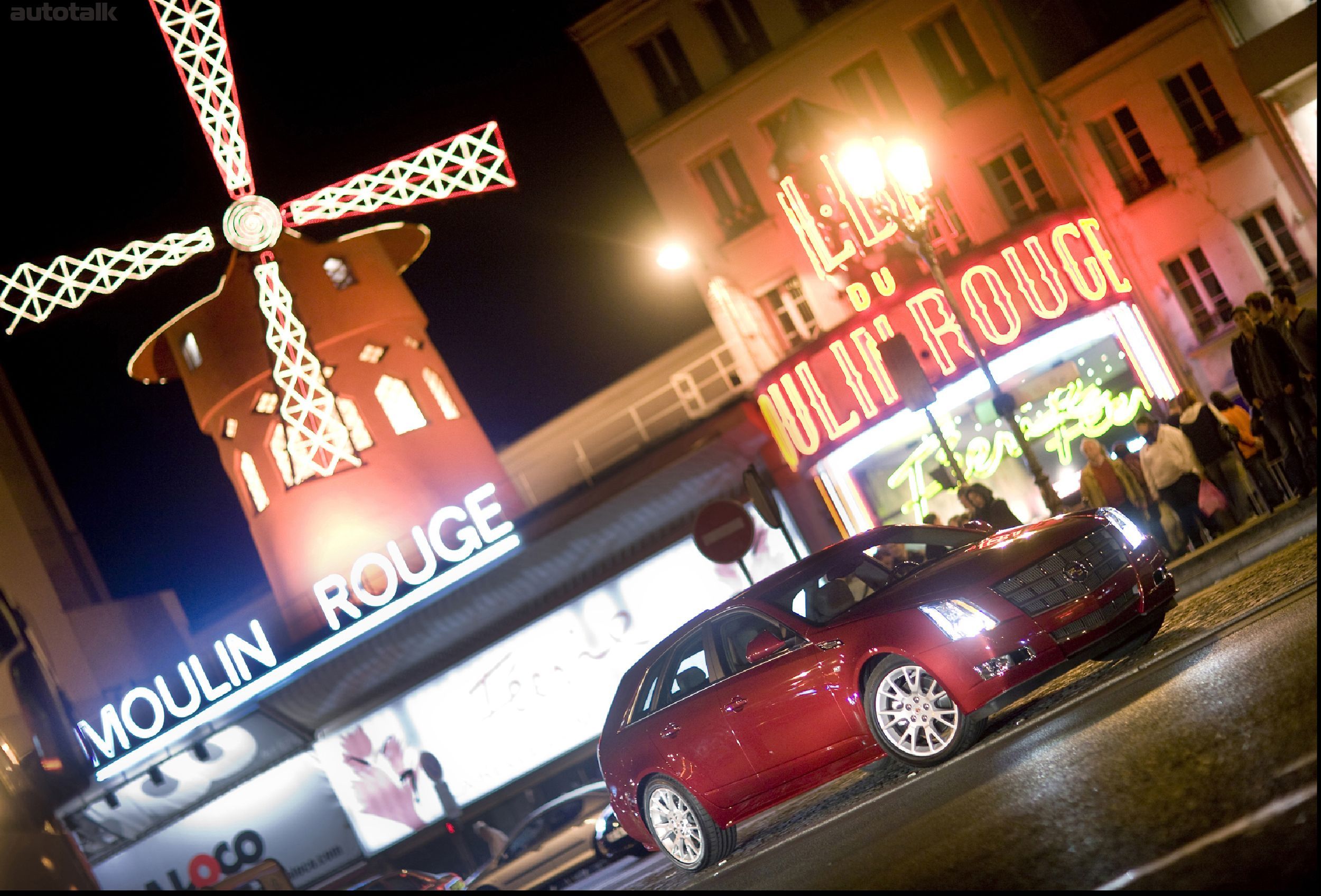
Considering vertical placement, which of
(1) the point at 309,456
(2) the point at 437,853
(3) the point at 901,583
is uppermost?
(1) the point at 309,456

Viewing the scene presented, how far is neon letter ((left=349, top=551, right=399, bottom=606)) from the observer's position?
66.8ft

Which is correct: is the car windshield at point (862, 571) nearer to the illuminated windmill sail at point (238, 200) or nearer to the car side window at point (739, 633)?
the car side window at point (739, 633)

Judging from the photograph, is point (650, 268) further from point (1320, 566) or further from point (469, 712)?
point (1320, 566)

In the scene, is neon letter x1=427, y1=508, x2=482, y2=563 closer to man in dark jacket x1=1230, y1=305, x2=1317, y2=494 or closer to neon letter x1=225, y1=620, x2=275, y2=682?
neon letter x1=225, y1=620, x2=275, y2=682

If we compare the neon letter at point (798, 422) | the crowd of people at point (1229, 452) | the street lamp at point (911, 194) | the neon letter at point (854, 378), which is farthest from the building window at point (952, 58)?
the crowd of people at point (1229, 452)

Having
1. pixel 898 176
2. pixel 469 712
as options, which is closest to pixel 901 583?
pixel 898 176

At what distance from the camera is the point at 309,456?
21.9 meters

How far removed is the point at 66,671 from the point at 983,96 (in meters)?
21.1

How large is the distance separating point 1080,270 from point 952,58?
18.5ft

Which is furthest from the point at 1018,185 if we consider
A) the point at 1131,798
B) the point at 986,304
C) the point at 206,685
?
the point at 1131,798

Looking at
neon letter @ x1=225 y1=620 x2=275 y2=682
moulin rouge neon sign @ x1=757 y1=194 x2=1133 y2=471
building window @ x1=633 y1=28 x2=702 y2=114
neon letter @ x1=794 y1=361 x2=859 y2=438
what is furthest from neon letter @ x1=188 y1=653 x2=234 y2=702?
building window @ x1=633 y1=28 x2=702 y2=114

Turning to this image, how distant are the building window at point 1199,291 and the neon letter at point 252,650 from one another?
16524 mm

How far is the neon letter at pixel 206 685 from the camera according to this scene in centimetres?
2117

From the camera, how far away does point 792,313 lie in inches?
920
